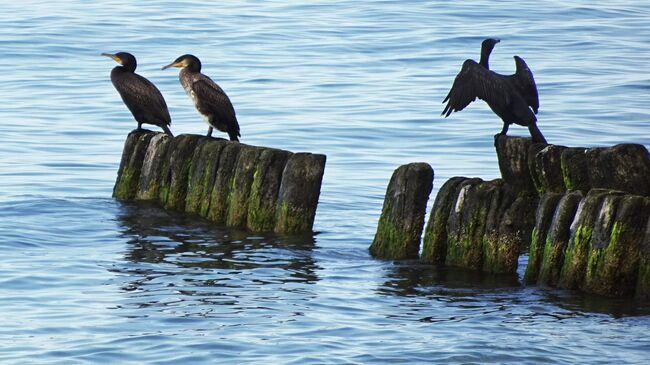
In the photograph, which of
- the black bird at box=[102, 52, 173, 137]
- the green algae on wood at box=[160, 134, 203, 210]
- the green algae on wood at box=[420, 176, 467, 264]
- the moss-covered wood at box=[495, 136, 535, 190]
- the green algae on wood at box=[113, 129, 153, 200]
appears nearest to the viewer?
the green algae on wood at box=[420, 176, 467, 264]

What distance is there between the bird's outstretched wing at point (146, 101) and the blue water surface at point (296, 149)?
95cm

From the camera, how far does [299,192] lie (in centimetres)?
1105

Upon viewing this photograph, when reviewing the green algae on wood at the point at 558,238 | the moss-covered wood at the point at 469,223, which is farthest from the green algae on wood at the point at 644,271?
the moss-covered wood at the point at 469,223

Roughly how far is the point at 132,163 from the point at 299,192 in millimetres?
2516

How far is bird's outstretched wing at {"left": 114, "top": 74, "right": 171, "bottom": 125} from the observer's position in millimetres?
13070

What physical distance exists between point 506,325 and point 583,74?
18.8 m

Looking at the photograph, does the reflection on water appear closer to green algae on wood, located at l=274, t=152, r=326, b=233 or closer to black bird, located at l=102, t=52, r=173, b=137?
green algae on wood, located at l=274, t=152, r=326, b=233

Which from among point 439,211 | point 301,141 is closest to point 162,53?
point 301,141

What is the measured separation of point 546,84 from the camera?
82.6 feet

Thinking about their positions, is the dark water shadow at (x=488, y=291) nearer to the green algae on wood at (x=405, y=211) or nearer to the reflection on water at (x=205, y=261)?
the green algae on wood at (x=405, y=211)

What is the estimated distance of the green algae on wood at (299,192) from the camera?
35.7 ft

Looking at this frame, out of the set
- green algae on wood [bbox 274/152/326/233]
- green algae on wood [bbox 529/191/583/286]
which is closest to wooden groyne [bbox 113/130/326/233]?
green algae on wood [bbox 274/152/326/233]

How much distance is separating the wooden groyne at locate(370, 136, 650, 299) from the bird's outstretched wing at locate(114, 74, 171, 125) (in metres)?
3.27

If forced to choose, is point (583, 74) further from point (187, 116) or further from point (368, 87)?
point (187, 116)
